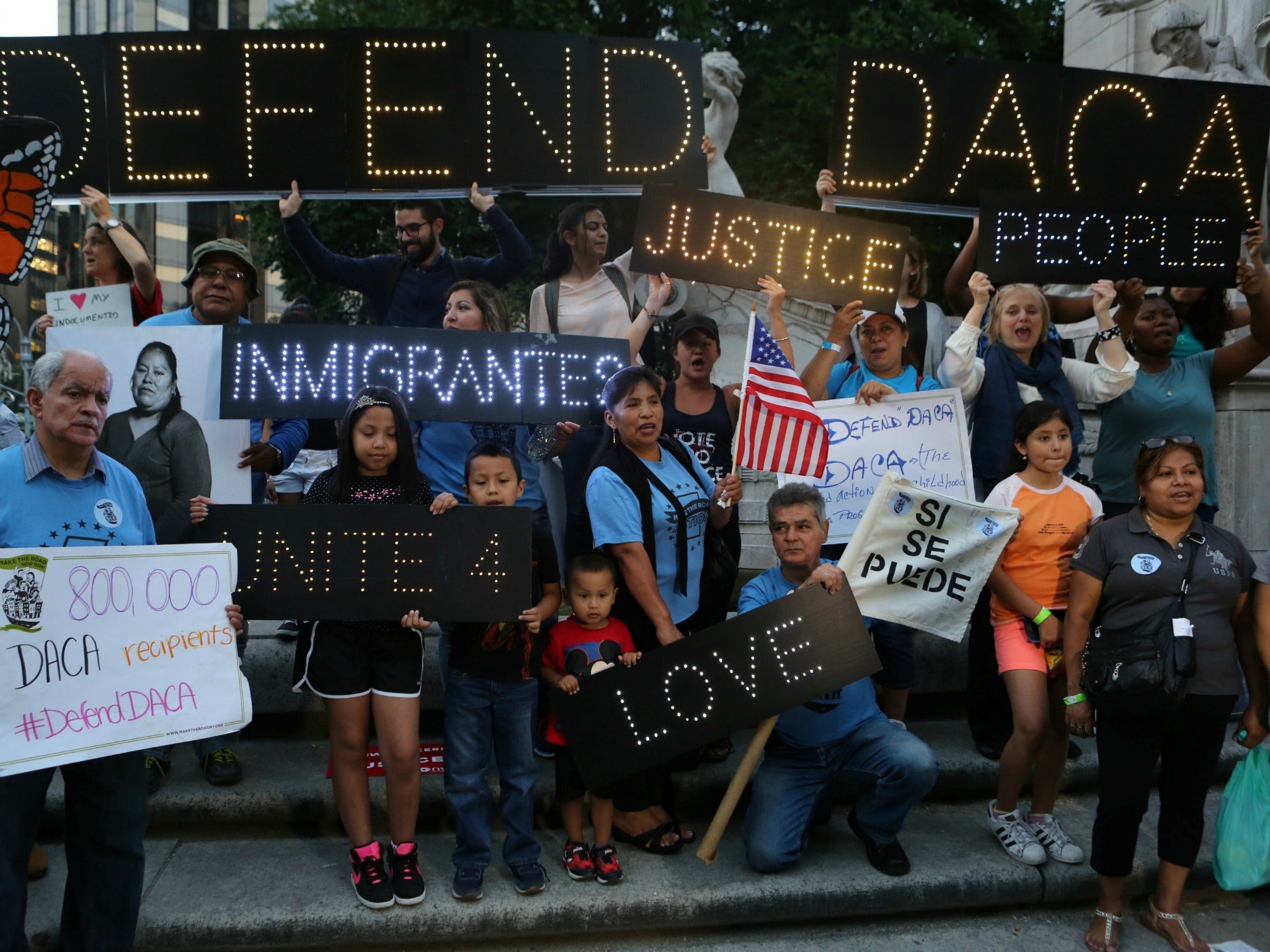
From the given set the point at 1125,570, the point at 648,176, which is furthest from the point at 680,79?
the point at 1125,570

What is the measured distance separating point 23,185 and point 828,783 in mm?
4148

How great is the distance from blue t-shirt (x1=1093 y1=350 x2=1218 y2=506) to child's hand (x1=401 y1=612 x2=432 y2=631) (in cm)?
353

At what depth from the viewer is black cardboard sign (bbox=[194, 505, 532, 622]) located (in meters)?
3.96

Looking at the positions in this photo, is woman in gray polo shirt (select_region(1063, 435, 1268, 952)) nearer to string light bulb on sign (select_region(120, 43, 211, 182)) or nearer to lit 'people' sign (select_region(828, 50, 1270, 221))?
lit 'people' sign (select_region(828, 50, 1270, 221))

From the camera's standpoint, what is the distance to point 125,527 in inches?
140

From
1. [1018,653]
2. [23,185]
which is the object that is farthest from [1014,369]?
[23,185]

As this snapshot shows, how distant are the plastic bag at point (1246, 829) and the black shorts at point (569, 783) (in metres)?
2.40

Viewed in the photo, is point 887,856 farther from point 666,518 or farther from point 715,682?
point 666,518

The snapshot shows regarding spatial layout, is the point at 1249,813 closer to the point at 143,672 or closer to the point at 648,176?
the point at 648,176

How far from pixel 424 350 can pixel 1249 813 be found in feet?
12.4

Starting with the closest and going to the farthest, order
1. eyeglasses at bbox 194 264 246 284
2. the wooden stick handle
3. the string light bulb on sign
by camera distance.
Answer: the wooden stick handle
eyeglasses at bbox 194 264 246 284
the string light bulb on sign

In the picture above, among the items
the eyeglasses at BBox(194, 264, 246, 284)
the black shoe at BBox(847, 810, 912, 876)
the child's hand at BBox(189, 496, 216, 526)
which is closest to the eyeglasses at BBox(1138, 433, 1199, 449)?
the black shoe at BBox(847, 810, 912, 876)

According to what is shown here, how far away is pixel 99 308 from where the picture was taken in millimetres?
5023

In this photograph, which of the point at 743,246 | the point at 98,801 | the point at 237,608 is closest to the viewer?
the point at 98,801
